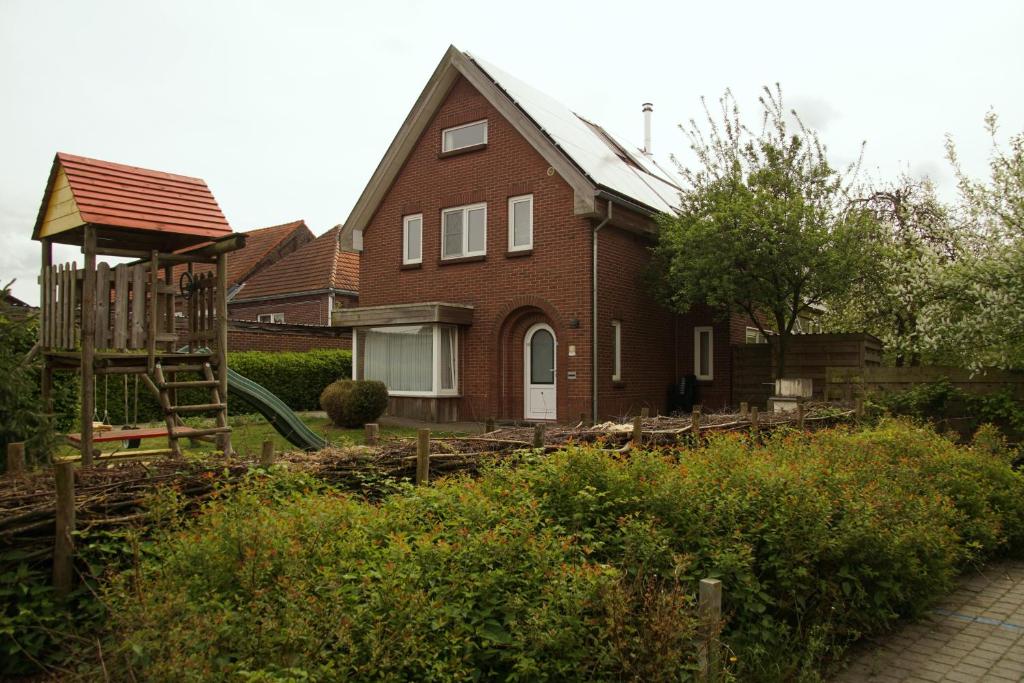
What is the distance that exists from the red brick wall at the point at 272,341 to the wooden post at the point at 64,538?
20800 millimetres

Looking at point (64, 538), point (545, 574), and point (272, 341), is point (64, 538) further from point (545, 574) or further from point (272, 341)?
point (272, 341)

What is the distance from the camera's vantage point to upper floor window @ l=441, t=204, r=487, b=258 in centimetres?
1934

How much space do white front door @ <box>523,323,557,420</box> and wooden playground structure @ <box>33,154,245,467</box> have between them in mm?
9262

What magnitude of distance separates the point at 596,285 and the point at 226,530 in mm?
14247

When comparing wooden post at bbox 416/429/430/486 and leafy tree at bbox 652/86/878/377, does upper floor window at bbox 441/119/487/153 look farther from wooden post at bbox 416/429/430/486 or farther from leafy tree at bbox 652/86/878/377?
wooden post at bbox 416/429/430/486

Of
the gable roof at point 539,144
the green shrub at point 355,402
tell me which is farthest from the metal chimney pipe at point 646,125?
the green shrub at point 355,402

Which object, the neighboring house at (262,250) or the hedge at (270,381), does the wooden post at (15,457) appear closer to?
the hedge at (270,381)

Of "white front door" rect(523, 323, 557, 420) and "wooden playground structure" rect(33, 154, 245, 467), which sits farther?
"white front door" rect(523, 323, 557, 420)

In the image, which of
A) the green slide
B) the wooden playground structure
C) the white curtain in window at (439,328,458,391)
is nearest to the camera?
the wooden playground structure

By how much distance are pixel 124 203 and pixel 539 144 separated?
10368mm

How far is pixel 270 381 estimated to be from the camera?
22.5 meters

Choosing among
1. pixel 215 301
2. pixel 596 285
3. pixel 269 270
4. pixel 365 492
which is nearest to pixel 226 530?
pixel 365 492

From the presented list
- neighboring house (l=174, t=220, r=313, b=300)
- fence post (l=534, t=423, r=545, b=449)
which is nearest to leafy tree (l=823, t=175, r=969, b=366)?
fence post (l=534, t=423, r=545, b=449)

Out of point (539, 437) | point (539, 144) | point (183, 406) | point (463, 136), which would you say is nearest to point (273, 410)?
point (183, 406)
